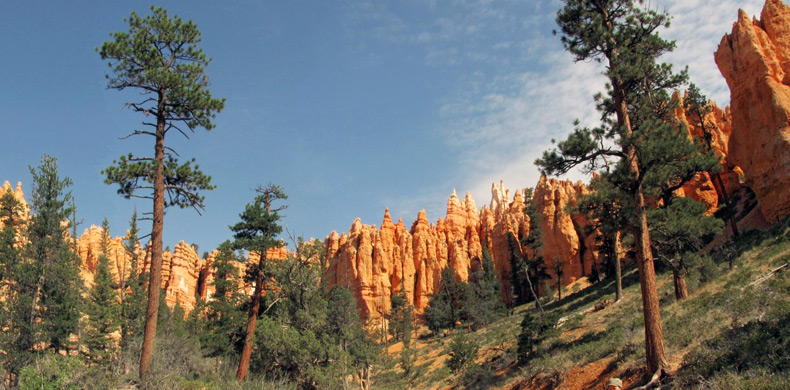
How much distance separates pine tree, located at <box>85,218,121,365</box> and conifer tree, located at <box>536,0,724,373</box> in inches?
1278

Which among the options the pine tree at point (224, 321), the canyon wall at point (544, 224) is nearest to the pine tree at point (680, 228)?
the canyon wall at point (544, 224)

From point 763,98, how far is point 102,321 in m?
49.2

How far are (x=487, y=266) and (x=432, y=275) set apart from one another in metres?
12.2

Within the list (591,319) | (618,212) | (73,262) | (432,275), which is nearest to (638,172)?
(618,212)

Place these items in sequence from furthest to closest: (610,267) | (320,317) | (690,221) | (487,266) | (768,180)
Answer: (487,266) → (610,267) → (768,180) → (320,317) → (690,221)

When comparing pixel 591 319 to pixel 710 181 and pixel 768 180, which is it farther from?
pixel 710 181

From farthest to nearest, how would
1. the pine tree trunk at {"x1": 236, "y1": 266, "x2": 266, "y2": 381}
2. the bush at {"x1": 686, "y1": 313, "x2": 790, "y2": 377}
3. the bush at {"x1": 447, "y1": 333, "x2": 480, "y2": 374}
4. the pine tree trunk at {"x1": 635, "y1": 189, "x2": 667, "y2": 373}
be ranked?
the bush at {"x1": 447, "y1": 333, "x2": 480, "y2": 374} → the pine tree trunk at {"x1": 236, "y1": 266, "x2": 266, "y2": 381} → the pine tree trunk at {"x1": 635, "y1": 189, "x2": 667, "y2": 373} → the bush at {"x1": 686, "y1": 313, "x2": 790, "y2": 377}

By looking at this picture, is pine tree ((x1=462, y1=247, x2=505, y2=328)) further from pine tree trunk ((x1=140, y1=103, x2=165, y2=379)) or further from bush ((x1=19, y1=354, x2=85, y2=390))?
bush ((x1=19, y1=354, x2=85, y2=390))

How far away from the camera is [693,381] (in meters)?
10.0

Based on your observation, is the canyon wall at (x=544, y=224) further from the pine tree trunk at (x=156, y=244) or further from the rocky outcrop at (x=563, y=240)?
the pine tree trunk at (x=156, y=244)

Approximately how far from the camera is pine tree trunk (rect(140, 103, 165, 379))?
13305 mm

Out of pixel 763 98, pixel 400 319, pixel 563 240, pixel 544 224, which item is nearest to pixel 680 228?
pixel 763 98

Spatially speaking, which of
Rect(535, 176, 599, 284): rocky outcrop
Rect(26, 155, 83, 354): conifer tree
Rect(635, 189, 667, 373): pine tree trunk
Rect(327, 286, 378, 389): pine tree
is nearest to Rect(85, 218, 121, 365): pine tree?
Rect(26, 155, 83, 354): conifer tree

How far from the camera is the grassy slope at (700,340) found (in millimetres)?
9617
